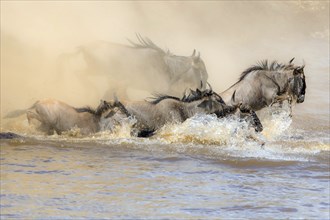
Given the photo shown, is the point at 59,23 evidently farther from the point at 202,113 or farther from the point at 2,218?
the point at 2,218

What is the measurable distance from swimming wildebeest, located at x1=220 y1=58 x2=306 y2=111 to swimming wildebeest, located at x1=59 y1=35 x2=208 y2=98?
3169mm

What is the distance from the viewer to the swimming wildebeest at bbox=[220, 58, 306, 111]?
37.1 feet

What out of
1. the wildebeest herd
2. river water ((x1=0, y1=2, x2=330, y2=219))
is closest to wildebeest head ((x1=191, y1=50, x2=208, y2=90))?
river water ((x1=0, y1=2, x2=330, y2=219))

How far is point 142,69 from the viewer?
14633 millimetres

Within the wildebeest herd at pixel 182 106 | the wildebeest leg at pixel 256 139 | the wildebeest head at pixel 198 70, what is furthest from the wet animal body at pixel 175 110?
the wildebeest head at pixel 198 70

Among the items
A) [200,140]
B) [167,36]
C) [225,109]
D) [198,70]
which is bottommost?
[200,140]

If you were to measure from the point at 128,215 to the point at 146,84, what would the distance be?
822cm

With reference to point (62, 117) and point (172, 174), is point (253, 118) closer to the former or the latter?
point (62, 117)

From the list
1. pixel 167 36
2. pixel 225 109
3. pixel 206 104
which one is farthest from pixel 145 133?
pixel 167 36

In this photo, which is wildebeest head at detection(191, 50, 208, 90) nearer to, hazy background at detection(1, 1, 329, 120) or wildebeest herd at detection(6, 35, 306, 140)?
hazy background at detection(1, 1, 329, 120)

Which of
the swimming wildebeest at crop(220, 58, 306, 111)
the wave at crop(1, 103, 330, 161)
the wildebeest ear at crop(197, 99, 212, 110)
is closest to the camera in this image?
the wave at crop(1, 103, 330, 161)

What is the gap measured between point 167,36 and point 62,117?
13.0 m

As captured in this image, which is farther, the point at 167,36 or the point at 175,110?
the point at 167,36

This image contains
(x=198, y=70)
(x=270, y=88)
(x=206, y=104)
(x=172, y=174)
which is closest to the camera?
(x=172, y=174)
